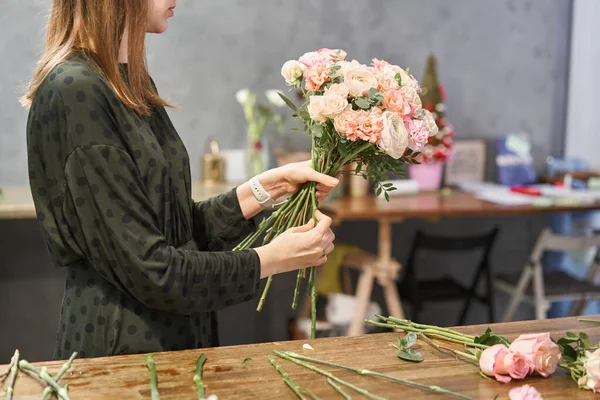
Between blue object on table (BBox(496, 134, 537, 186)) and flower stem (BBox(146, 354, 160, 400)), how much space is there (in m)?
3.15

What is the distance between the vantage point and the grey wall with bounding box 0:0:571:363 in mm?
3705

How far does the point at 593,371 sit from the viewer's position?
1328 mm

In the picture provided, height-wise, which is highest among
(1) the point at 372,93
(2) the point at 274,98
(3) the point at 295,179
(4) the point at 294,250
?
(1) the point at 372,93

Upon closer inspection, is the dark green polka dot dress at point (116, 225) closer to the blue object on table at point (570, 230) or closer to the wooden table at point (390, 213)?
the wooden table at point (390, 213)

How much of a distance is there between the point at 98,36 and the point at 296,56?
245cm

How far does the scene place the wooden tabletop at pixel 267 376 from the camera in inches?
51.9

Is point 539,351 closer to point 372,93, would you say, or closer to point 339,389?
point 339,389

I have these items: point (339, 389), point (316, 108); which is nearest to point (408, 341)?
point (339, 389)

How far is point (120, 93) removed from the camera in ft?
4.94

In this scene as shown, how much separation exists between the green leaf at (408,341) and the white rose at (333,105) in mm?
481

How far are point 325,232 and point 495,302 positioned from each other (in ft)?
10.0

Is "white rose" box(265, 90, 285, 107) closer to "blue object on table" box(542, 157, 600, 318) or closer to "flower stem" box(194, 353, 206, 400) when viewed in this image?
"blue object on table" box(542, 157, 600, 318)

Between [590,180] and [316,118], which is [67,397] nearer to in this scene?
[316,118]

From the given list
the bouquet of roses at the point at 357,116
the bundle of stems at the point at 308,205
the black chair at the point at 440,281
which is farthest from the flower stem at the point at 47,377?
the black chair at the point at 440,281
